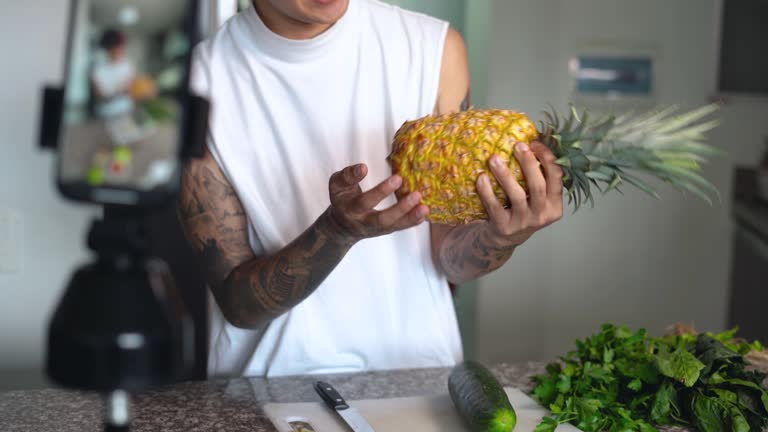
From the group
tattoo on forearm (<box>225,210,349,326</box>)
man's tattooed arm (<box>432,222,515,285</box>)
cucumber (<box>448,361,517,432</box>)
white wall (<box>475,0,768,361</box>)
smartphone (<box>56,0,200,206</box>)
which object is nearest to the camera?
smartphone (<box>56,0,200,206</box>)

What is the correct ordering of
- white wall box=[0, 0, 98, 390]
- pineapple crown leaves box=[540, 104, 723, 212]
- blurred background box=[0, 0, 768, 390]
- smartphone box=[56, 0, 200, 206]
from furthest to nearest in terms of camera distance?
blurred background box=[0, 0, 768, 390], white wall box=[0, 0, 98, 390], pineapple crown leaves box=[540, 104, 723, 212], smartphone box=[56, 0, 200, 206]

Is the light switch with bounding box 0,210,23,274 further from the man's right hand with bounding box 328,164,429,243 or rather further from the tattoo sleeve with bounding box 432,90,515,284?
the man's right hand with bounding box 328,164,429,243

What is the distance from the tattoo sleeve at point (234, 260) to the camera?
1605mm

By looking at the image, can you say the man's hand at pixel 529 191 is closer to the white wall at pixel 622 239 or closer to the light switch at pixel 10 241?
the light switch at pixel 10 241

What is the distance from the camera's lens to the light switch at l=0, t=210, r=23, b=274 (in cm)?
266

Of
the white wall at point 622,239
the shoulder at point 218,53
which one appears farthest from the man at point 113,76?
the white wall at point 622,239

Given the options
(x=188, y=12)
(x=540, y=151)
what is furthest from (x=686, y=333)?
(x=188, y=12)

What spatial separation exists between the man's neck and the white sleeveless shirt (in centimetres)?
2

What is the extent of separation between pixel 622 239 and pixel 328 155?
10.4 ft

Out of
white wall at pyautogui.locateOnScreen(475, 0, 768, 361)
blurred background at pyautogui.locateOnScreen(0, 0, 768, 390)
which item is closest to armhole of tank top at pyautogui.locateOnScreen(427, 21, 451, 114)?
blurred background at pyautogui.locateOnScreen(0, 0, 768, 390)

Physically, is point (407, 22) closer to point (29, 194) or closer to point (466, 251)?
point (466, 251)

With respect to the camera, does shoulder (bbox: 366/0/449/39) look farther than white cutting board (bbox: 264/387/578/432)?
Yes

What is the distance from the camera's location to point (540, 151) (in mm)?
1383

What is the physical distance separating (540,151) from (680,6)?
11.8 ft
